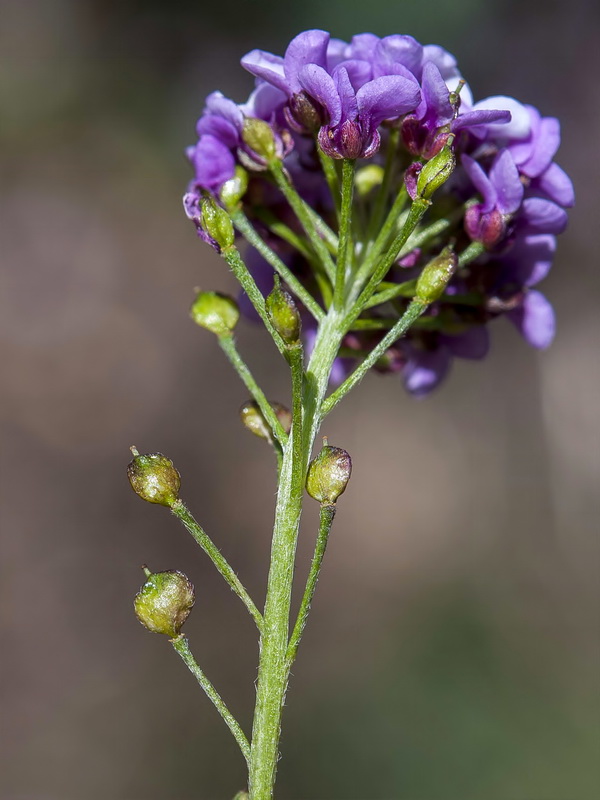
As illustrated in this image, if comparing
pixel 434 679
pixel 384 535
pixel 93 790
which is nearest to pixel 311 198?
pixel 434 679

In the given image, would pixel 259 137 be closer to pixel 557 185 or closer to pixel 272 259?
pixel 272 259

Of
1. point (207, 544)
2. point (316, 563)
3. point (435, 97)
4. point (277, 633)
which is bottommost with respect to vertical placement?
point (277, 633)

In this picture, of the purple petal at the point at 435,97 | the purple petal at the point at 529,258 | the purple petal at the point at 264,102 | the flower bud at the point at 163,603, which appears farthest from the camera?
Answer: the purple petal at the point at 529,258

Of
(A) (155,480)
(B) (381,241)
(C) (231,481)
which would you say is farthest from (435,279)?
(C) (231,481)

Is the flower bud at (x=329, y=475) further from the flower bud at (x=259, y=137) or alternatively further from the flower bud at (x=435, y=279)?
the flower bud at (x=259, y=137)

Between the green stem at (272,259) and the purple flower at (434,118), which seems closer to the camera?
the purple flower at (434,118)

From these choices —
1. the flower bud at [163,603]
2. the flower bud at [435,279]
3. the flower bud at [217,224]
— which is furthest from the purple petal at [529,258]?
the flower bud at [163,603]

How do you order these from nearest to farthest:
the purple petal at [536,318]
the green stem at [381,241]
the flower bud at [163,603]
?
the flower bud at [163,603] < the green stem at [381,241] < the purple petal at [536,318]

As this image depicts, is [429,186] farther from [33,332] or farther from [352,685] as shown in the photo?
[33,332]
